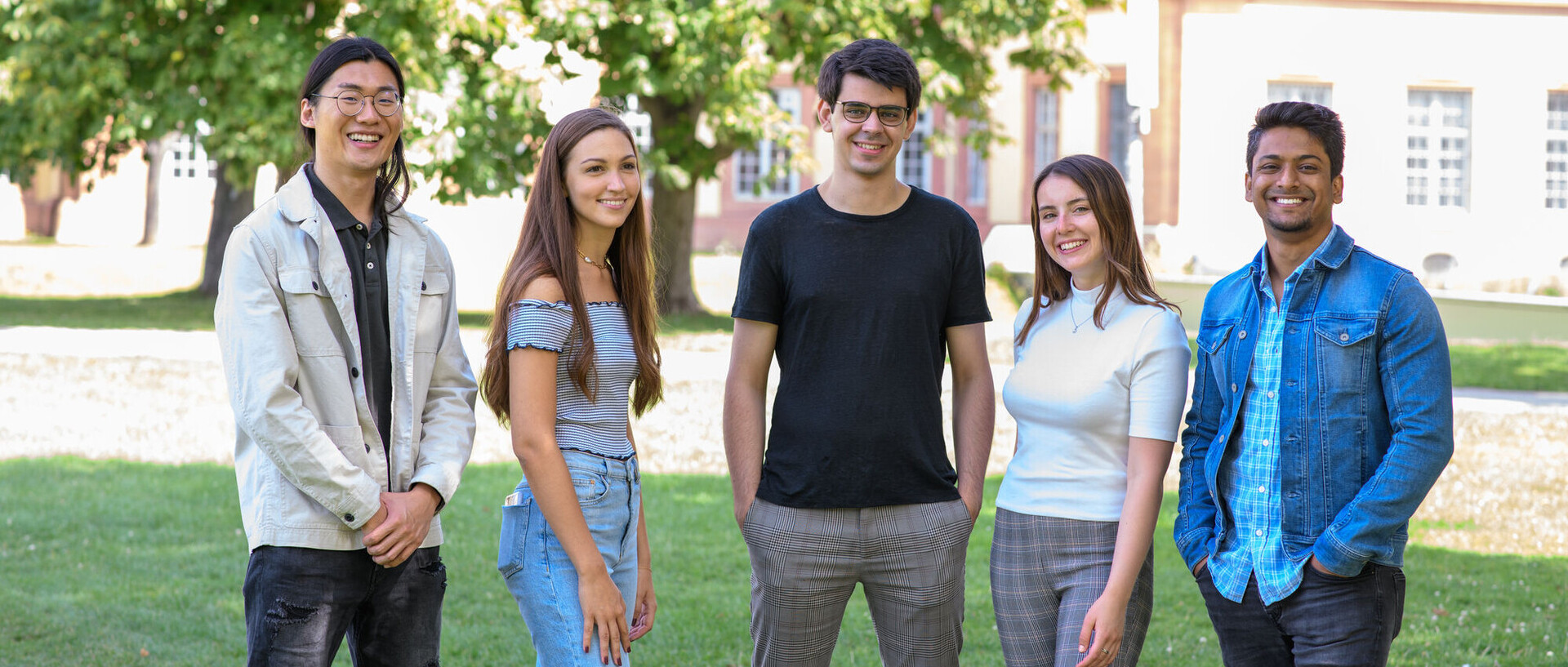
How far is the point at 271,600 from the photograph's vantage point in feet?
9.31

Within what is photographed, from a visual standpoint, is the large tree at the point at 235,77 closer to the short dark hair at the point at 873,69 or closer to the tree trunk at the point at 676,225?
the tree trunk at the point at 676,225

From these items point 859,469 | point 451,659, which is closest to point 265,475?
point 859,469

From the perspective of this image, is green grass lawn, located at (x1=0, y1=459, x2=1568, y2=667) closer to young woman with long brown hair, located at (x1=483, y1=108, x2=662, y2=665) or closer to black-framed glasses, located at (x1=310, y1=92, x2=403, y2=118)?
young woman with long brown hair, located at (x1=483, y1=108, x2=662, y2=665)

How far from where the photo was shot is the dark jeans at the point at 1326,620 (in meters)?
2.87

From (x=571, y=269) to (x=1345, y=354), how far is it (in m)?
1.70

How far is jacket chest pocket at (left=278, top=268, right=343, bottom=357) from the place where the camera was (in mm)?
2855

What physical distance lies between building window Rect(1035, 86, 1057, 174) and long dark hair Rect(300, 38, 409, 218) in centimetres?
2934

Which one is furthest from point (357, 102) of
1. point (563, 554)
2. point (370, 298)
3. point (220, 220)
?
point (220, 220)

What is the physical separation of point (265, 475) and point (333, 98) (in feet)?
2.76

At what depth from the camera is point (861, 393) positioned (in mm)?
3186

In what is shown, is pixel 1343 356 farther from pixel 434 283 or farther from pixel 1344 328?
pixel 434 283

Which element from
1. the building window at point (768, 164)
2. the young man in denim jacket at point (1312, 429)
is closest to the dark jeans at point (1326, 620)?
the young man in denim jacket at point (1312, 429)

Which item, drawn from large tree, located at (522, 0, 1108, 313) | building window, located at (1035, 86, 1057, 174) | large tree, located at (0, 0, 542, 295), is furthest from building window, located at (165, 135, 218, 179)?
large tree, located at (522, 0, 1108, 313)

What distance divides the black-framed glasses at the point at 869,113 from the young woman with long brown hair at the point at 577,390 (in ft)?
1.71
